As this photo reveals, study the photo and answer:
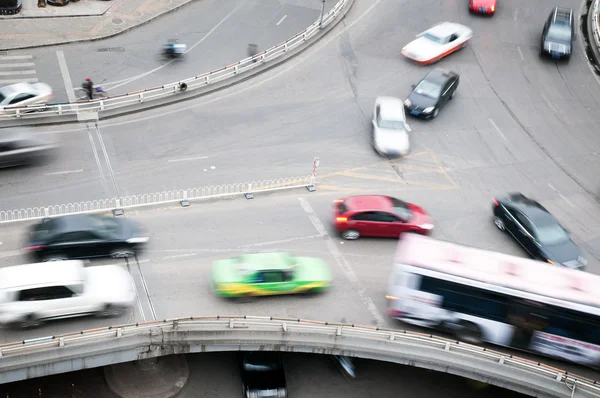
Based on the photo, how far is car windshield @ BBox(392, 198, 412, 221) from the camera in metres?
28.7

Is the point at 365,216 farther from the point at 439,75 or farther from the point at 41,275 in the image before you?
the point at 439,75

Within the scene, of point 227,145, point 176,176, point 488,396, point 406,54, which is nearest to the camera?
point 488,396

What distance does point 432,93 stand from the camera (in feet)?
125

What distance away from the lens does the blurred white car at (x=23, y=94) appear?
115 ft

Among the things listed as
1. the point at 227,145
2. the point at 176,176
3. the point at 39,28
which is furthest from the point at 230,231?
the point at 39,28

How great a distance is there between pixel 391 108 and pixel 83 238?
17.1 metres

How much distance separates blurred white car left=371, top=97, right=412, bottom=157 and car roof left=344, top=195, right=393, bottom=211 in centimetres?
607

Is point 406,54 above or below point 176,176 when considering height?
above

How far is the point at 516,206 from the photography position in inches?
1179

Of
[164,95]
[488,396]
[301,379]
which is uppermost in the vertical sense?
[164,95]

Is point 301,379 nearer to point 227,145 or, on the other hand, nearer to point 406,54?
point 227,145

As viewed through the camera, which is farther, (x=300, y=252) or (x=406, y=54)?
(x=406, y=54)

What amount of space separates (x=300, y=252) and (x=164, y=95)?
1318 cm

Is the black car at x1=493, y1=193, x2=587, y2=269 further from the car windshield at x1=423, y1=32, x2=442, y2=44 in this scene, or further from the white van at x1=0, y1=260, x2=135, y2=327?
the white van at x1=0, y1=260, x2=135, y2=327
